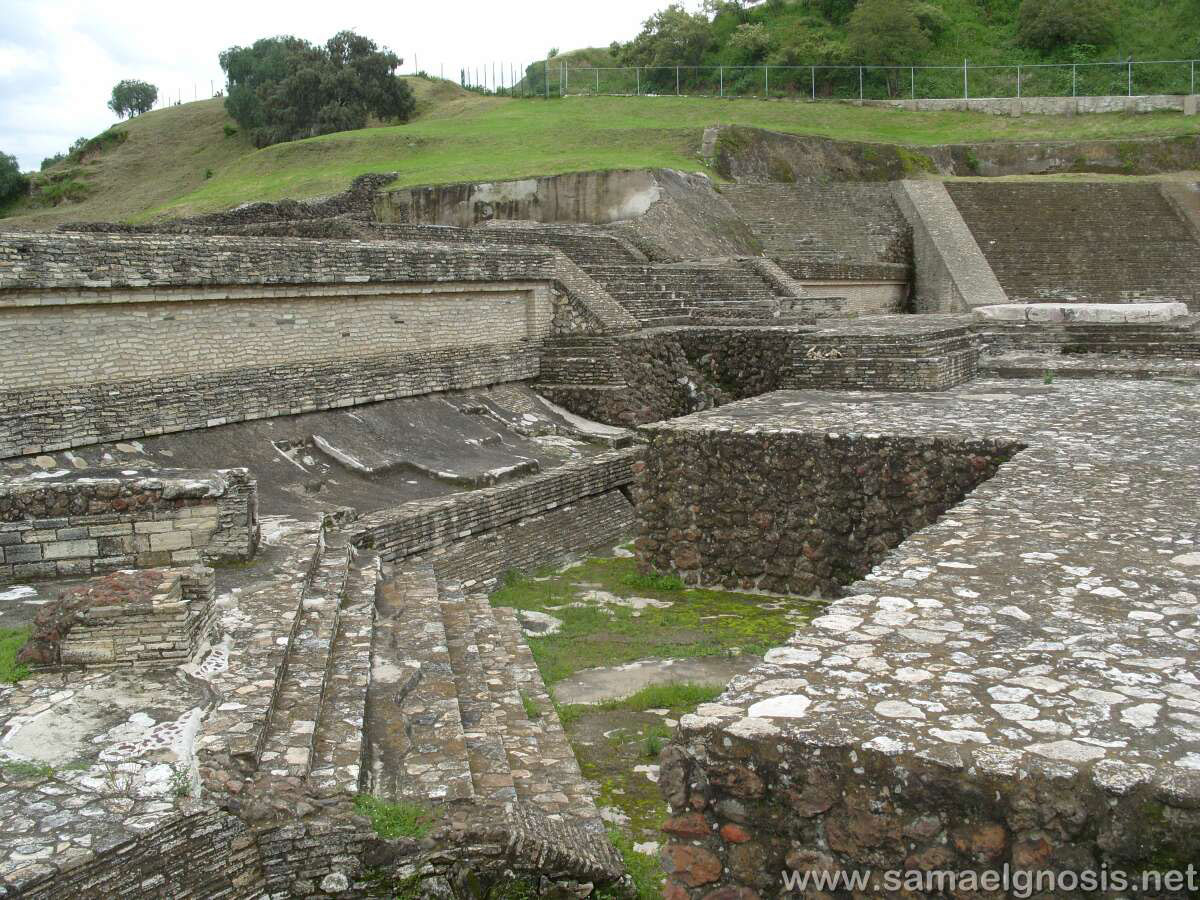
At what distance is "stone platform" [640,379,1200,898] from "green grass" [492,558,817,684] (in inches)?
108

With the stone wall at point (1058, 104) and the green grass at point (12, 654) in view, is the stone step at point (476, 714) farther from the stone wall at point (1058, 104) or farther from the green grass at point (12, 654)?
the stone wall at point (1058, 104)

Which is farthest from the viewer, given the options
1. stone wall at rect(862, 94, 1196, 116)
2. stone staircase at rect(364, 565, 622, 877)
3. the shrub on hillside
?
the shrub on hillside

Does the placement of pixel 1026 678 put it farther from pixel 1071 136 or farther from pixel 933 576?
pixel 1071 136

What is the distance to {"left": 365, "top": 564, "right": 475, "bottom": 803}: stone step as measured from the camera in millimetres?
4270

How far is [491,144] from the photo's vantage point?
26.6 m

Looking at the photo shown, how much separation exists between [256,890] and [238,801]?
12.1 inches

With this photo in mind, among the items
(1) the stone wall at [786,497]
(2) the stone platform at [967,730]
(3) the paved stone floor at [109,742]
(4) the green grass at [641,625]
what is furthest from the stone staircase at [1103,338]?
(3) the paved stone floor at [109,742]

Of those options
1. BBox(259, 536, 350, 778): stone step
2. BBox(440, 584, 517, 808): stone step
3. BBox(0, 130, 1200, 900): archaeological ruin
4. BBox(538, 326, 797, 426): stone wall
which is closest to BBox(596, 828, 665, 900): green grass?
BBox(0, 130, 1200, 900): archaeological ruin

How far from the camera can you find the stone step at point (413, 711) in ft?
14.0

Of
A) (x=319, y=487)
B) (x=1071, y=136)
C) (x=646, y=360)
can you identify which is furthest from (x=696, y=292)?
(x=1071, y=136)

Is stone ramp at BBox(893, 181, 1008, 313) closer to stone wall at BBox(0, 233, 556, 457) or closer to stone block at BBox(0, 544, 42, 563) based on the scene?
stone wall at BBox(0, 233, 556, 457)

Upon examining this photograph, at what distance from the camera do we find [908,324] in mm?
12430

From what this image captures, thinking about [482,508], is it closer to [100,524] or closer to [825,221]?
[100,524]

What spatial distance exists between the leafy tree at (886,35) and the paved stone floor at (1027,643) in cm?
3317
